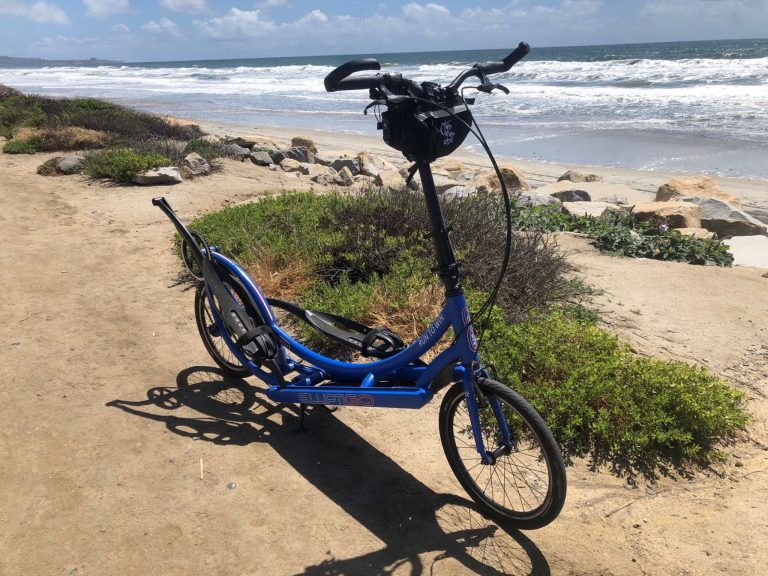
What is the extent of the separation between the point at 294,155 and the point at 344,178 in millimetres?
3051

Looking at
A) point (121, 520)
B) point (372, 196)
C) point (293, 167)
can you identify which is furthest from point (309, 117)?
point (121, 520)

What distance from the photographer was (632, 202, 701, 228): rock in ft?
26.9

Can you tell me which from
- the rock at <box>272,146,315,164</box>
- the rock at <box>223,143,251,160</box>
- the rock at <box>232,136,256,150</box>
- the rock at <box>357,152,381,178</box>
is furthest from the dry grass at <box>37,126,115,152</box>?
the rock at <box>357,152,381,178</box>

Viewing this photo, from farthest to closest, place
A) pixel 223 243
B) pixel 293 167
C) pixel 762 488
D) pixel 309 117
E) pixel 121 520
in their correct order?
pixel 309 117 → pixel 293 167 → pixel 223 243 → pixel 762 488 → pixel 121 520

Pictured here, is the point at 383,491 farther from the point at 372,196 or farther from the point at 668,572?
the point at 372,196

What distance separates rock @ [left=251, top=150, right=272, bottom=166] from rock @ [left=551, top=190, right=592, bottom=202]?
600cm

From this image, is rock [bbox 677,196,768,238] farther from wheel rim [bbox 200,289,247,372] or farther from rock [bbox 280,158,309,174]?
wheel rim [bbox 200,289,247,372]

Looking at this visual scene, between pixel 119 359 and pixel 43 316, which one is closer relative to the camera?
pixel 119 359

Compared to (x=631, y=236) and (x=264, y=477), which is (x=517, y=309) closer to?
(x=264, y=477)

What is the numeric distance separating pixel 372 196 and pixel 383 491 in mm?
3724

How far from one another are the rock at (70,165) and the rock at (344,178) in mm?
4392

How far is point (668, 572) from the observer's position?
263 cm

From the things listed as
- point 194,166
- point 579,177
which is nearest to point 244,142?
point 194,166

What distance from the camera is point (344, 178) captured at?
1162 cm
